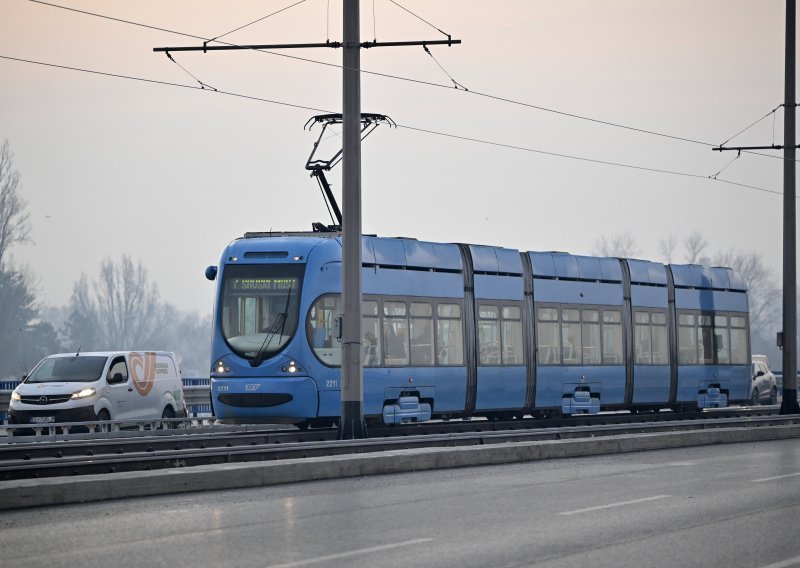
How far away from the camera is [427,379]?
2850 centimetres

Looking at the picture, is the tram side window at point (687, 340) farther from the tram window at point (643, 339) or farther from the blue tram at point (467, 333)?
the tram window at point (643, 339)

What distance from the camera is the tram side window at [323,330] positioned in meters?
26.5

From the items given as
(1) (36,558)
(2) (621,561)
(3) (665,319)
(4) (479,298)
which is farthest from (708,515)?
(3) (665,319)

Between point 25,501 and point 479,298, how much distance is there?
1748 centimetres

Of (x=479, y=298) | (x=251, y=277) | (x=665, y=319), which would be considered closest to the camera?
(x=251, y=277)

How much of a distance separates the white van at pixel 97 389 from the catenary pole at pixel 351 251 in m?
8.08

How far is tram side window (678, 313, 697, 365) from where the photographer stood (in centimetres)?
3716

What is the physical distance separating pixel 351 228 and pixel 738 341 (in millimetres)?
19768

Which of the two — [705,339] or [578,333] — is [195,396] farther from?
[705,339]

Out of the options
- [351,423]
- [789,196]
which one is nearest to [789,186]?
[789,196]

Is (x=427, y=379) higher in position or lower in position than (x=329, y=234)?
lower

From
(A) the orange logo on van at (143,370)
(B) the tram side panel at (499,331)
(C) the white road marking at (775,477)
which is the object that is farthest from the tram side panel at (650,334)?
(C) the white road marking at (775,477)

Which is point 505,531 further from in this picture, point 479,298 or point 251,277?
point 479,298

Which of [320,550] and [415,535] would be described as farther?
[415,535]
